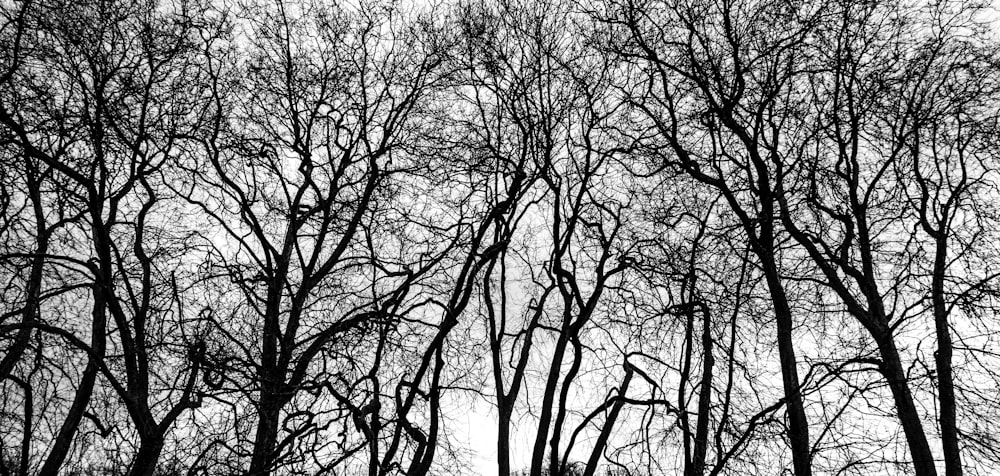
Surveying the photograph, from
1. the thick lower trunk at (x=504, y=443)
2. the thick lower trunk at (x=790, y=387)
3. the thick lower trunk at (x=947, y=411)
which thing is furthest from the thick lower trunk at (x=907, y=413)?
the thick lower trunk at (x=504, y=443)

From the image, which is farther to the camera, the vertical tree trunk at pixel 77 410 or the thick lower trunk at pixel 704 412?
the vertical tree trunk at pixel 77 410

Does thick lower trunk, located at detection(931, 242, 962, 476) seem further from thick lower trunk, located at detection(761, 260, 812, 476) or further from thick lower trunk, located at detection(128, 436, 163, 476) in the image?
thick lower trunk, located at detection(128, 436, 163, 476)

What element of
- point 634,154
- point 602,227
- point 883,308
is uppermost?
point 634,154

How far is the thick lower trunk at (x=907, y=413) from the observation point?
6328mm

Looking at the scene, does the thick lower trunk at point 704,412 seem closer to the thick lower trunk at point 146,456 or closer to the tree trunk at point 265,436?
the tree trunk at point 265,436

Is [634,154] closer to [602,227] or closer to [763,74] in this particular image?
[602,227]

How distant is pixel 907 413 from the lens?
659cm

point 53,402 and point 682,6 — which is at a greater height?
point 682,6

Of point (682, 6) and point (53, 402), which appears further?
point (682, 6)

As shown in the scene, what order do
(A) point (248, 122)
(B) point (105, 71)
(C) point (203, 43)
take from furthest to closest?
(A) point (248, 122) < (C) point (203, 43) < (B) point (105, 71)

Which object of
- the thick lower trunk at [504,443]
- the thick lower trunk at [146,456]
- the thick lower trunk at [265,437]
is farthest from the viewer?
the thick lower trunk at [504,443]

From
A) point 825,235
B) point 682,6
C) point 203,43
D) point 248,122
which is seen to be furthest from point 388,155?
point 825,235

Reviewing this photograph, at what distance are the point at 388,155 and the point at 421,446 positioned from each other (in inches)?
189

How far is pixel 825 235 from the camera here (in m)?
9.16
